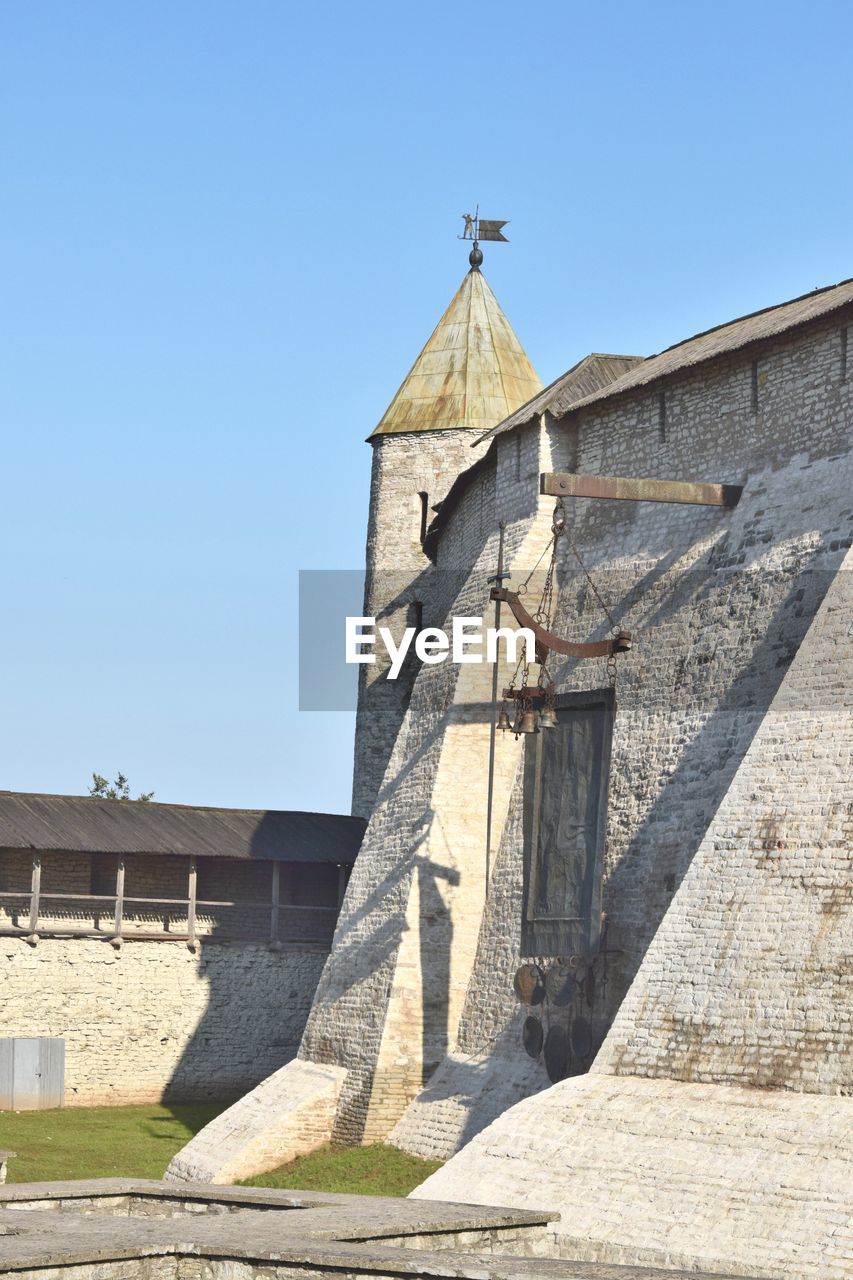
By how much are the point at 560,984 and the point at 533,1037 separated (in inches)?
21.1

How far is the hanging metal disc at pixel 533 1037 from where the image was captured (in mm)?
16312

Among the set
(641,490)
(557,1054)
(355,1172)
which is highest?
(641,490)

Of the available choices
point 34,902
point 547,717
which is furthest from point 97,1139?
point 547,717

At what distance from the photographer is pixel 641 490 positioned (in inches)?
621

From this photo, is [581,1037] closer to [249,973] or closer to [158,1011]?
[158,1011]

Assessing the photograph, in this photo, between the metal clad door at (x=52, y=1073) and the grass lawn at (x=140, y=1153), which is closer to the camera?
the grass lawn at (x=140, y=1153)

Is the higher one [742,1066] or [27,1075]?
[742,1066]

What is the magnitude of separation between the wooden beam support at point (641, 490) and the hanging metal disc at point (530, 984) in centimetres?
435

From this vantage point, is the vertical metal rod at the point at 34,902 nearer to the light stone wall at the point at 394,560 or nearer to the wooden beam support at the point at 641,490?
the light stone wall at the point at 394,560

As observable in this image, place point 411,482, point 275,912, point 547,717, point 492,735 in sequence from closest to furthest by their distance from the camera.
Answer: point 547,717, point 492,735, point 275,912, point 411,482

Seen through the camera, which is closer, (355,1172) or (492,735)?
(355,1172)

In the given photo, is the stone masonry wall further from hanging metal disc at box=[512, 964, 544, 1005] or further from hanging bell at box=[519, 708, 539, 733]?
hanging bell at box=[519, 708, 539, 733]

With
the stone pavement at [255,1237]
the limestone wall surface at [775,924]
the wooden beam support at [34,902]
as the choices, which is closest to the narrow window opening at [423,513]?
the wooden beam support at [34,902]

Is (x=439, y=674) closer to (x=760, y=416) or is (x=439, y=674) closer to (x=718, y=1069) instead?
(x=760, y=416)
